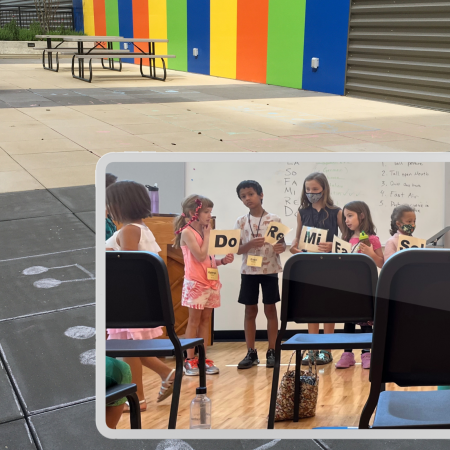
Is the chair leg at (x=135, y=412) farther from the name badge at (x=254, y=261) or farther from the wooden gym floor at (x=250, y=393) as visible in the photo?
the name badge at (x=254, y=261)

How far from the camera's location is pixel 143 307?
0.97m

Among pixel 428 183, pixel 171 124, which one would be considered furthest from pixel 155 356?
pixel 171 124

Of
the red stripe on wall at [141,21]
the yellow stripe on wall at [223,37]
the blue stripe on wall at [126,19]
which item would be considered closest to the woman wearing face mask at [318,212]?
the yellow stripe on wall at [223,37]

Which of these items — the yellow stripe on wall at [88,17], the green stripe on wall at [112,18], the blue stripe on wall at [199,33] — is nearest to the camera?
the blue stripe on wall at [199,33]

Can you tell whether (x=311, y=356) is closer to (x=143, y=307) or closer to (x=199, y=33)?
(x=143, y=307)

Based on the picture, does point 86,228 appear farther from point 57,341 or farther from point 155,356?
point 155,356

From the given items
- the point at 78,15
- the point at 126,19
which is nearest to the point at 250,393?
the point at 126,19

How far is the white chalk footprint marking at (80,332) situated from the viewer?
2.80 metres

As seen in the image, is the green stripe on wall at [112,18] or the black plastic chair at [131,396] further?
the green stripe on wall at [112,18]

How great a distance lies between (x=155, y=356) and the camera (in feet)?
3.16

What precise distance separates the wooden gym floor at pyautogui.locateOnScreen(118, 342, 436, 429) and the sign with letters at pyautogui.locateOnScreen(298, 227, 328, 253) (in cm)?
17

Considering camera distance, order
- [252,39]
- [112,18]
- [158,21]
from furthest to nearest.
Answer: [112,18]
[158,21]
[252,39]

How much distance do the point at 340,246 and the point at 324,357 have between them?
0.18 metres

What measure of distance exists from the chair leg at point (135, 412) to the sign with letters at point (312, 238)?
0.37m
